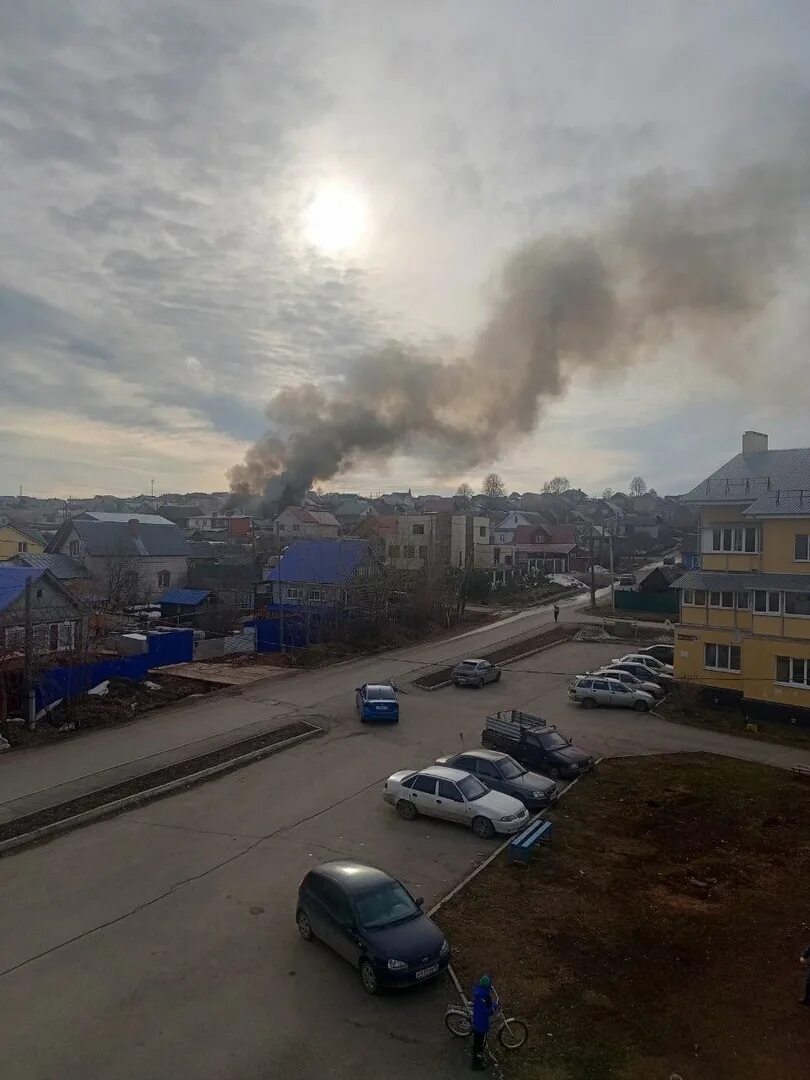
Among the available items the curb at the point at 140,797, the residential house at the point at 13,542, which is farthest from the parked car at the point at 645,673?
the residential house at the point at 13,542

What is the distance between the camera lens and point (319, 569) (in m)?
39.8

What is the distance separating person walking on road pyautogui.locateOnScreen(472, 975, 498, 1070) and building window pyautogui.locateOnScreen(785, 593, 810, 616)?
18579 mm

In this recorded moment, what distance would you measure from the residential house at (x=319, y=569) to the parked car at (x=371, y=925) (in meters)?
27.2

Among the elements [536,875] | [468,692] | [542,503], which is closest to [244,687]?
[468,692]

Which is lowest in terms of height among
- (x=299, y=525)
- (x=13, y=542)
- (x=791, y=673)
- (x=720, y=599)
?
(x=791, y=673)

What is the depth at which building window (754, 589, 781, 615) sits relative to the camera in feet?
74.2

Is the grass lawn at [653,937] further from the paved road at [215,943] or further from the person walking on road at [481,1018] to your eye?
the paved road at [215,943]

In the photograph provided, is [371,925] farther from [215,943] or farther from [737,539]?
[737,539]

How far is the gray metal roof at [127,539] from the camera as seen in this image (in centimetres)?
4925

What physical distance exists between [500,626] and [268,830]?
1180 inches

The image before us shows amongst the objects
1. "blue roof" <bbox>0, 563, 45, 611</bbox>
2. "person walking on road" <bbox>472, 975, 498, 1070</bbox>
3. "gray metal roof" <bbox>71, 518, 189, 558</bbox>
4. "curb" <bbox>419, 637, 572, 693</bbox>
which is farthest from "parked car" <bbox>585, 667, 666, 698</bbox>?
"gray metal roof" <bbox>71, 518, 189, 558</bbox>

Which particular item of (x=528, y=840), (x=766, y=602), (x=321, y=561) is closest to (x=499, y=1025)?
(x=528, y=840)

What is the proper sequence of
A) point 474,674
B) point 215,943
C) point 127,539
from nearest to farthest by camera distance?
point 215,943 < point 474,674 < point 127,539

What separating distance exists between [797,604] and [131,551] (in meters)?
41.2
